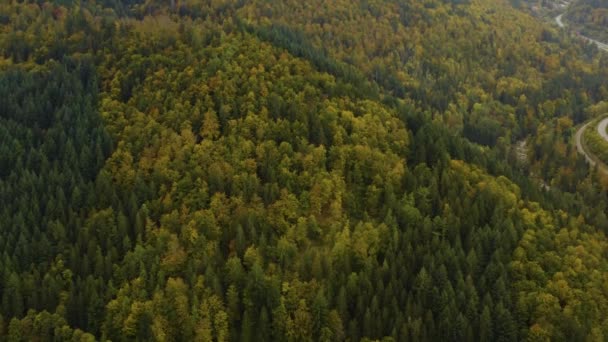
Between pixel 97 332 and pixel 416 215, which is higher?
pixel 416 215

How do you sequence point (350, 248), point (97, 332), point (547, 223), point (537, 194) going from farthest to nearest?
point (537, 194), point (547, 223), point (350, 248), point (97, 332)

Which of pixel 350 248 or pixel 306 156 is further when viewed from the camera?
pixel 306 156

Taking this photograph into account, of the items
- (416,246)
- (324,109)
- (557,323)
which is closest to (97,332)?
(416,246)

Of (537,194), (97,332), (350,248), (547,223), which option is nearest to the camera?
(97,332)

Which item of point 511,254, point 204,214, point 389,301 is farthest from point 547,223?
point 204,214

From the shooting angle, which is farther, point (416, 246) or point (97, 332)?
point (416, 246)

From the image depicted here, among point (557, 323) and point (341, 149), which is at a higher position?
point (341, 149)

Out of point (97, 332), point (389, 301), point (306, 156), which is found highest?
point (306, 156)

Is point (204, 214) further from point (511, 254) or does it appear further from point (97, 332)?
point (511, 254)

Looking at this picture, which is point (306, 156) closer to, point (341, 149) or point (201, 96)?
point (341, 149)
